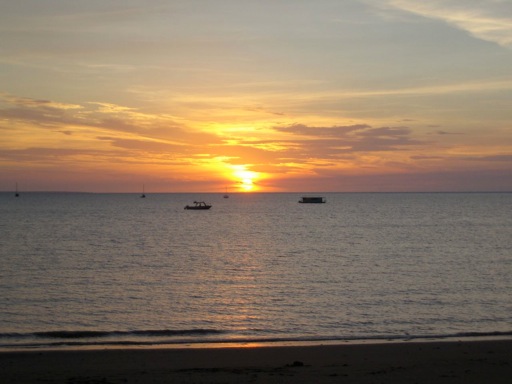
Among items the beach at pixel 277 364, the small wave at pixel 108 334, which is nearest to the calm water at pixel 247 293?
the small wave at pixel 108 334

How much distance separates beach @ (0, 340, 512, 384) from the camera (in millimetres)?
15664

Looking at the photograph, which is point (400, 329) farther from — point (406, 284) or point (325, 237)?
point (325, 237)

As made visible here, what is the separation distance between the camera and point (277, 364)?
17.5m

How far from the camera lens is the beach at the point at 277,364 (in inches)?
617

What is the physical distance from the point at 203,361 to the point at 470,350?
828cm

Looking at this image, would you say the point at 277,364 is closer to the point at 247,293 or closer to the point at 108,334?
the point at 108,334

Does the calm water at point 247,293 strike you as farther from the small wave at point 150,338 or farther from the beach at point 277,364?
the beach at point 277,364

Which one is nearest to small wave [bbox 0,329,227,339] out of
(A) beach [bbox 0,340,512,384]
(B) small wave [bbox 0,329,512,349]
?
(B) small wave [bbox 0,329,512,349]

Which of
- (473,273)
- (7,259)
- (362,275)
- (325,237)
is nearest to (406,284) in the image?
(362,275)

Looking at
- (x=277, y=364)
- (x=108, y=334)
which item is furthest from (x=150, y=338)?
(x=277, y=364)

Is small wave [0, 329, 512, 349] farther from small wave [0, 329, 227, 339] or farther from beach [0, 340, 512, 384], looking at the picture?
beach [0, 340, 512, 384]

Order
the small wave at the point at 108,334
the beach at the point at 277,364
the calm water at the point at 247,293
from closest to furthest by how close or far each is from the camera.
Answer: the beach at the point at 277,364 < the small wave at the point at 108,334 < the calm water at the point at 247,293

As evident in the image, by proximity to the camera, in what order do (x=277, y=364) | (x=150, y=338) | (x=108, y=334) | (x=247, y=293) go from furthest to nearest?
(x=247, y=293) < (x=108, y=334) < (x=150, y=338) < (x=277, y=364)

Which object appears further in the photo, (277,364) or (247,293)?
(247,293)
